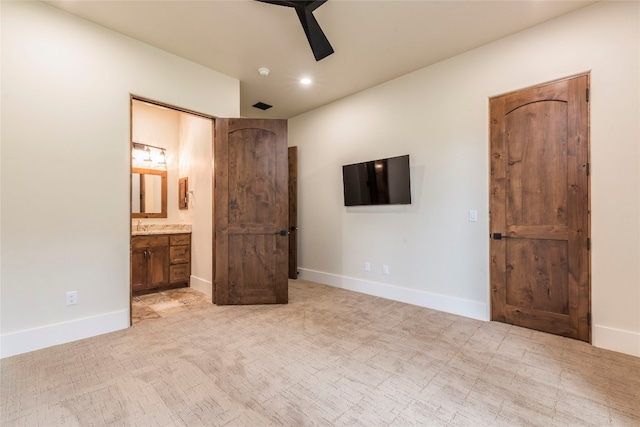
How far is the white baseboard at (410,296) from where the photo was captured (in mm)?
3031

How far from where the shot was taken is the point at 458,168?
3145mm

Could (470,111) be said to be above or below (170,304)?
above

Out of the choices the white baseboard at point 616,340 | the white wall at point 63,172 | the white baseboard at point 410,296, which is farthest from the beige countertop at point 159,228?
the white baseboard at point 616,340

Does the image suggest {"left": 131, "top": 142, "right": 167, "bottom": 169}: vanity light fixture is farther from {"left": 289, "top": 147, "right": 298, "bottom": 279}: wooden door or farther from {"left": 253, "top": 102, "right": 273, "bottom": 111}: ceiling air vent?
{"left": 289, "top": 147, "right": 298, "bottom": 279}: wooden door

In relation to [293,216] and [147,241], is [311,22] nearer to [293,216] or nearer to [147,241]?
[293,216]

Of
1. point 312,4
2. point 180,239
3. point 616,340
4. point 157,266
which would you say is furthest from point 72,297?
point 616,340

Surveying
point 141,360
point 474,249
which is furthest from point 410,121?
point 141,360

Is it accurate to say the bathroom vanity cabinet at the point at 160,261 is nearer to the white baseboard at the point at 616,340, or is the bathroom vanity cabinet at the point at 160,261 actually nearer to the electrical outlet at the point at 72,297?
the electrical outlet at the point at 72,297

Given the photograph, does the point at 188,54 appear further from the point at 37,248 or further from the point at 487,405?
the point at 487,405

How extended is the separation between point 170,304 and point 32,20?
3025 millimetres

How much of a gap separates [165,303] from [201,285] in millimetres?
600

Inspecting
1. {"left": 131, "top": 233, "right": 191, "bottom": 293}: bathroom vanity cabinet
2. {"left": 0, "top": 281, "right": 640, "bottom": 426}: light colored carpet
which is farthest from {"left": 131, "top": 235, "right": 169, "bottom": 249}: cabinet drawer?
{"left": 0, "top": 281, "right": 640, "bottom": 426}: light colored carpet

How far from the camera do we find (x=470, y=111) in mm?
3064

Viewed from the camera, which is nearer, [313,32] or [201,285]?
[313,32]
